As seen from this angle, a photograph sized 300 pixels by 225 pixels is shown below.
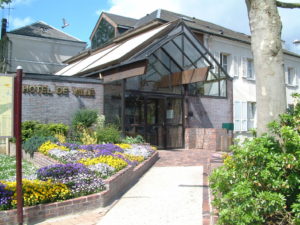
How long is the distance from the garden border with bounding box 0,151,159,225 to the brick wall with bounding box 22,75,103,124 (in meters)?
5.76

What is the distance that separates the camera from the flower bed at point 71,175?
17.7ft

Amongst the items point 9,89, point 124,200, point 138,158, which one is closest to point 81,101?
point 138,158

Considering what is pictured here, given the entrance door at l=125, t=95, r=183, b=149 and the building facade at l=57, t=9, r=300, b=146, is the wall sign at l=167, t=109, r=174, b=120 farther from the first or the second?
the building facade at l=57, t=9, r=300, b=146

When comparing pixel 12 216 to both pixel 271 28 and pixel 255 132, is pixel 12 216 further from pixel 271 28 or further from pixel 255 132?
pixel 271 28

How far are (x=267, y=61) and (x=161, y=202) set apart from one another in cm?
343

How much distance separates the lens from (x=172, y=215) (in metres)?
5.61

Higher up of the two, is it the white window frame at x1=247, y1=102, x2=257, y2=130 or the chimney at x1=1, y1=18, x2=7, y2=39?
the chimney at x1=1, y1=18, x2=7, y2=39

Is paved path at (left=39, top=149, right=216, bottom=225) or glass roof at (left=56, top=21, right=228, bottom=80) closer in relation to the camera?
paved path at (left=39, top=149, right=216, bottom=225)

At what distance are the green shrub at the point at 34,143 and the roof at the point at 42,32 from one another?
1864cm

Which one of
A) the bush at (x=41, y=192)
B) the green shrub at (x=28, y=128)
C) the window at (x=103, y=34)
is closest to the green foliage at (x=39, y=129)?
the green shrub at (x=28, y=128)

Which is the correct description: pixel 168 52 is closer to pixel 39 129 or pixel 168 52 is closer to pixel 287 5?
pixel 39 129

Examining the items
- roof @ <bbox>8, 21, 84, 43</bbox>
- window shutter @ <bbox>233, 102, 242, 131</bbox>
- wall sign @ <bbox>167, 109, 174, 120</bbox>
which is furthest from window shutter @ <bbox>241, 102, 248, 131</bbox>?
roof @ <bbox>8, 21, 84, 43</bbox>

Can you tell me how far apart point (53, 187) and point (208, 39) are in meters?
16.3

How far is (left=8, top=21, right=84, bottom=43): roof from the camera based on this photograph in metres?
27.4
